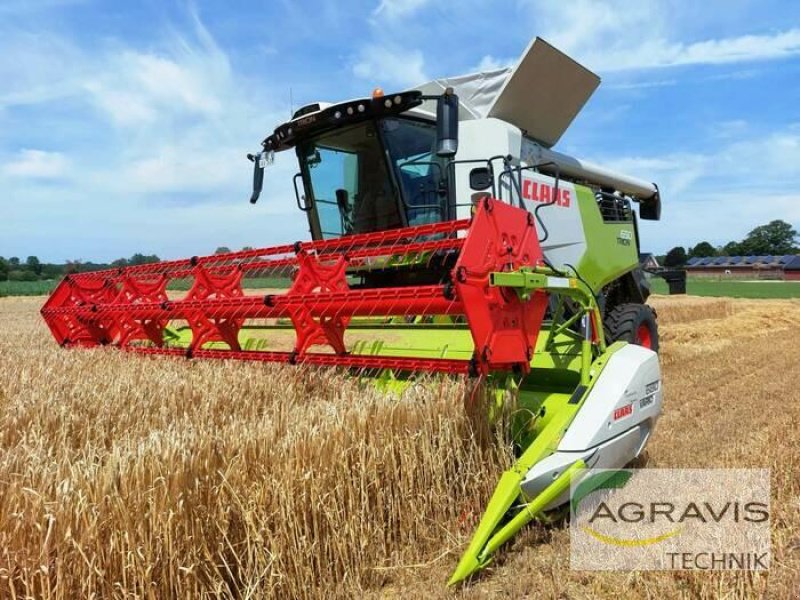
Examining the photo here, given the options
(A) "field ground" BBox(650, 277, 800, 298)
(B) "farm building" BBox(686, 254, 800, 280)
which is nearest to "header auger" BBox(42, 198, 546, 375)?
(A) "field ground" BBox(650, 277, 800, 298)

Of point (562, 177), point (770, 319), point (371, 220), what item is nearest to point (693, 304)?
point (770, 319)

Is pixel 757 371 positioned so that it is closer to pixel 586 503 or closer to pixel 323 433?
pixel 586 503

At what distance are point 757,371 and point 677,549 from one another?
5.20 m

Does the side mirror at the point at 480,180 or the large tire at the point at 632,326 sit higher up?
the side mirror at the point at 480,180

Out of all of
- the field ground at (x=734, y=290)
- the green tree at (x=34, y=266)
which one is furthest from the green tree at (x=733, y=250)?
the green tree at (x=34, y=266)

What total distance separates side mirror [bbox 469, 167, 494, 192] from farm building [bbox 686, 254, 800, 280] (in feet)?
234

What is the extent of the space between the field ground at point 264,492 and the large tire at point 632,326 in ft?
4.36

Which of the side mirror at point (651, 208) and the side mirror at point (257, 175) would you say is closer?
the side mirror at point (257, 175)

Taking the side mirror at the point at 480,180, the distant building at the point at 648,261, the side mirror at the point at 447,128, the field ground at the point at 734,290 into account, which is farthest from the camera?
the field ground at the point at 734,290

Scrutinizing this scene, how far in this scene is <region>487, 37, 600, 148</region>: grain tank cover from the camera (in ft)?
15.5

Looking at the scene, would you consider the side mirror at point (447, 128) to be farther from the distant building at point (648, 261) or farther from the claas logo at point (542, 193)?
the distant building at point (648, 261)

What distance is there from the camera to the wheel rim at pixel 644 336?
16.2 ft

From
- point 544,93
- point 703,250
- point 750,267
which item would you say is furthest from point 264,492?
point 703,250

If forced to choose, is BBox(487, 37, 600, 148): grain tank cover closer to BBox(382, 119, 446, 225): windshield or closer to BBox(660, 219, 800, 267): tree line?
BBox(382, 119, 446, 225): windshield
